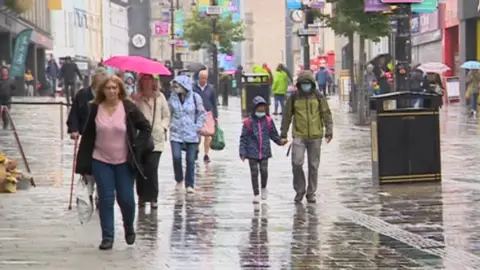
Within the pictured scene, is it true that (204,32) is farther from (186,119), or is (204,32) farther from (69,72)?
(186,119)

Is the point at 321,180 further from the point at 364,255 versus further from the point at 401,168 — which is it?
the point at 364,255

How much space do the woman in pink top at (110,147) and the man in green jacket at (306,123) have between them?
3.94 metres

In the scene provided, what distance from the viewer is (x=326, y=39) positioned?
8481 cm

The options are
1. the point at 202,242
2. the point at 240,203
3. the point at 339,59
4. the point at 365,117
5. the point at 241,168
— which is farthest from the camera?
the point at 339,59

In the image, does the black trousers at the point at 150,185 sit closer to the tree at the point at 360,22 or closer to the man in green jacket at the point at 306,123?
the man in green jacket at the point at 306,123

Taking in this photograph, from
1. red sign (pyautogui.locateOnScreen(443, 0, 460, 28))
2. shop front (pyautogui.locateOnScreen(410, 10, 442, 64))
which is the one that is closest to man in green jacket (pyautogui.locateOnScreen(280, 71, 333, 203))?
red sign (pyautogui.locateOnScreen(443, 0, 460, 28))

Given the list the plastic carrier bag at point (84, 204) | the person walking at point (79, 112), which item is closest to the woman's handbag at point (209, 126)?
the person walking at point (79, 112)

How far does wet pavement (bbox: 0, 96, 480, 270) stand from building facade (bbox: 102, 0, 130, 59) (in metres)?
72.2

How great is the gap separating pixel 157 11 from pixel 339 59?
35.5 metres

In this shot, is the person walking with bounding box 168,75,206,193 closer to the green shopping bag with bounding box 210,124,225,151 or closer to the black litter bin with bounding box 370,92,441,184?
the black litter bin with bounding box 370,92,441,184

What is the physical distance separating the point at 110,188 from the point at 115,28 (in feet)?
291

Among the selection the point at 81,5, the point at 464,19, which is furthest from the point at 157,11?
the point at 464,19

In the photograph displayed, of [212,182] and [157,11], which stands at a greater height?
[157,11]

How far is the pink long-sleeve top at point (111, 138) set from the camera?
10094mm
